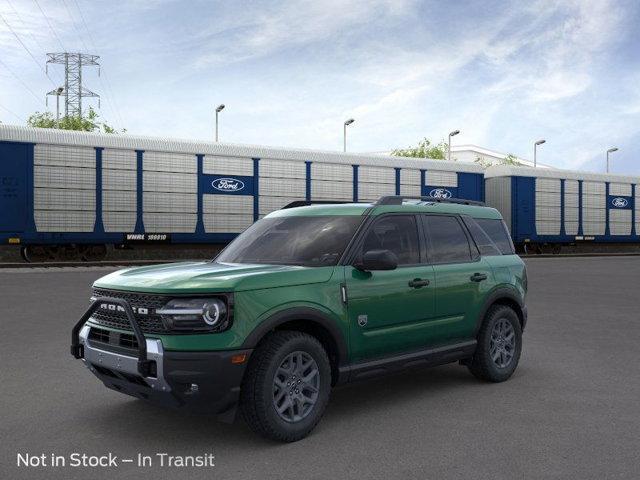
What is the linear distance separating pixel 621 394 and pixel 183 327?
4.07 meters

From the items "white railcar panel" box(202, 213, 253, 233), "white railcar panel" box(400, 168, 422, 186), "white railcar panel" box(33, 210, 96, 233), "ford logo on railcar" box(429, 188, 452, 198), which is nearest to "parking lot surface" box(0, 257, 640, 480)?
"white railcar panel" box(33, 210, 96, 233)

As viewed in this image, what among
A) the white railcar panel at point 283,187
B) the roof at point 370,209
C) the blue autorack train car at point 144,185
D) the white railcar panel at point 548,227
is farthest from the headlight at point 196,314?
the white railcar panel at point 548,227

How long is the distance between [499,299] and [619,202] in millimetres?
33707

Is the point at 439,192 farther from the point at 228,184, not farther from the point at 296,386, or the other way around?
the point at 296,386

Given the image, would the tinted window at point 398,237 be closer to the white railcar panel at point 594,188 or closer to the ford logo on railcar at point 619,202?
the white railcar panel at point 594,188

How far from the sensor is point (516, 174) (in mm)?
31812

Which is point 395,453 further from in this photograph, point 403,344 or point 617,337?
point 617,337

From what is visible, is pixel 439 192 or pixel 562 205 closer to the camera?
pixel 439 192

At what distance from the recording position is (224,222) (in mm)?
24875

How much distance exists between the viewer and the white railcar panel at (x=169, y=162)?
23308 millimetres

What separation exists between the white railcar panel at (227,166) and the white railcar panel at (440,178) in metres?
8.74

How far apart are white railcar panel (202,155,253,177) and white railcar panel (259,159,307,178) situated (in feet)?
1.80

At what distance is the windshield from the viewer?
203 inches

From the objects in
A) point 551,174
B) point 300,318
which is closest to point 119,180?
point 300,318
